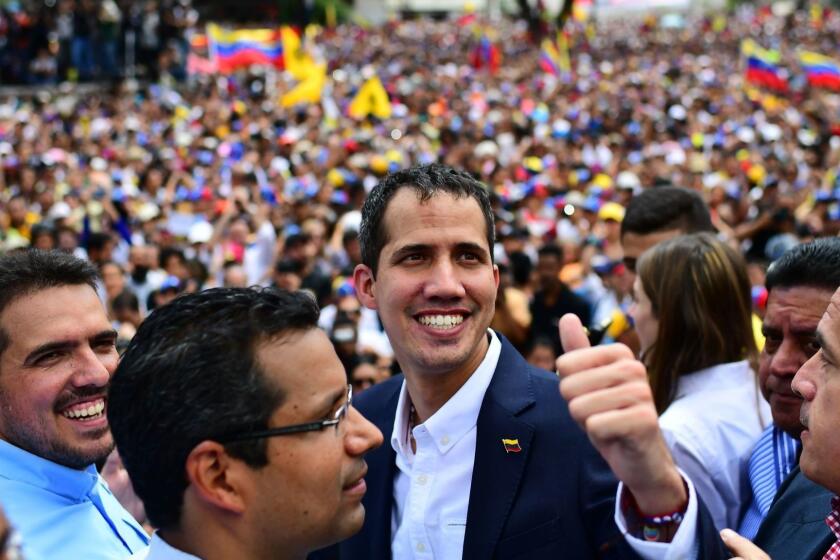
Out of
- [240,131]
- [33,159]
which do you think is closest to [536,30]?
[240,131]

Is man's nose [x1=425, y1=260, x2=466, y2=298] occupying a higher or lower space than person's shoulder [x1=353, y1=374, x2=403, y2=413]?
higher

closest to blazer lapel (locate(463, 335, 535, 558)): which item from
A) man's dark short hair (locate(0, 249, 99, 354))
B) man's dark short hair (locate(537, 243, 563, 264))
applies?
man's dark short hair (locate(0, 249, 99, 354))

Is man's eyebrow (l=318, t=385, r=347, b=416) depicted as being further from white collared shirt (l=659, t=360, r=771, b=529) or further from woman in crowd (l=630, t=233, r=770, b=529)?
woman in crowd (l=630, t=233, r=770, b=529)

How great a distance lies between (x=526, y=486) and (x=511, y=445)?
0.37 ft

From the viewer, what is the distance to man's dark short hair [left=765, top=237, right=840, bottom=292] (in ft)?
9.61

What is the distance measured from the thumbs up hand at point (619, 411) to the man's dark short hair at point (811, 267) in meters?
1.26

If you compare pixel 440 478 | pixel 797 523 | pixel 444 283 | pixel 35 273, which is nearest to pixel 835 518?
pixel 797 523

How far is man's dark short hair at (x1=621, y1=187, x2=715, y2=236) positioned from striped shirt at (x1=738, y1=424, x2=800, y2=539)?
5.68 feet

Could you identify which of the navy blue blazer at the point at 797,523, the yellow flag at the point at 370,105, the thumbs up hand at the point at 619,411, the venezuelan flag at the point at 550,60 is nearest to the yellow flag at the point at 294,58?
the yellow flag at the point at 370,105

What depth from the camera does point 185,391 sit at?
1.98 m

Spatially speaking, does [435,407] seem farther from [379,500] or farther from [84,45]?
[84,45]

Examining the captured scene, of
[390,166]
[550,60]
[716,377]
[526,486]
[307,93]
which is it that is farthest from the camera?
[550,60]

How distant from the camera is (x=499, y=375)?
2799 mm

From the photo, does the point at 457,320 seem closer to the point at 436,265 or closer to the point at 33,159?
the point at 436,265
